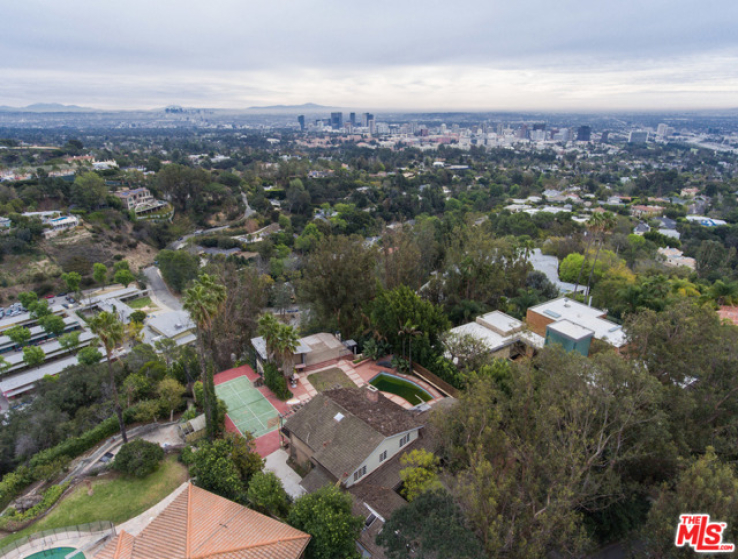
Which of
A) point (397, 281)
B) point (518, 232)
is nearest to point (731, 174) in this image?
point (518, 232)

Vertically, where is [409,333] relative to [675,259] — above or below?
above

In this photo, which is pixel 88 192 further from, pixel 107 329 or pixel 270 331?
pixel 270 331

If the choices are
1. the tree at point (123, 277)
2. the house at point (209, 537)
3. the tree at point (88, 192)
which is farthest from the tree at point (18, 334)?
the house at point (209, 537)

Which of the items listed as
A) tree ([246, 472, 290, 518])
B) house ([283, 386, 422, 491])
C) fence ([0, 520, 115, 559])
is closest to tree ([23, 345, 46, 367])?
fence ([0, 520, 115, 559])

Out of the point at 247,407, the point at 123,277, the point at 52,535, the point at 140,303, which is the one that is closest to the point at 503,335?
the point at 247,407

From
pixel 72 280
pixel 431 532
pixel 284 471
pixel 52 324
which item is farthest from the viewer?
pixel 72 280

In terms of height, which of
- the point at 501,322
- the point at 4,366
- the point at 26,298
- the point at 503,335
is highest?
the point at 501,322

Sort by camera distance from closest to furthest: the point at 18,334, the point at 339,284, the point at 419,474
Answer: the point at 419,474, the point at 339,284, the point at 18,334
